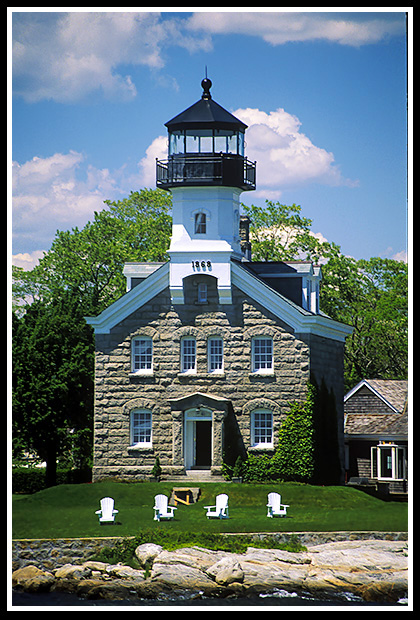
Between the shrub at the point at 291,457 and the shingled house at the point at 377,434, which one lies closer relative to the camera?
the shrub at the point at 291,457

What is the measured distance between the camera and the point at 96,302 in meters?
49.6

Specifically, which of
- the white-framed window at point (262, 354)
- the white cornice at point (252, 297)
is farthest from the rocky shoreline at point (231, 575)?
the white cornice at point (252, 297)

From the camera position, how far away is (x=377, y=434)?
43.8 m

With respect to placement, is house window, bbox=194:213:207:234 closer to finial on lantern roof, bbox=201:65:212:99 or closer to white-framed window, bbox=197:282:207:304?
white-framed window, bbox=197:282:207:304

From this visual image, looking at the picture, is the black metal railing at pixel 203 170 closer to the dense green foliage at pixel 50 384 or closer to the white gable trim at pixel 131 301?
the white gable trim at pixel 131 301

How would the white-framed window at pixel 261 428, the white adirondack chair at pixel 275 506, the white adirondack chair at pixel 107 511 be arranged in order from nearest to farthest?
the white adirondack chair at pixel 107 511
the white adirondack chair at pixel 275 506
the white-framed window at pixel 261 428

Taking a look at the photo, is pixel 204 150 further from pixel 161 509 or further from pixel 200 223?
pixel 161 509

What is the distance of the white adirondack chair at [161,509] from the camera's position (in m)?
32.8

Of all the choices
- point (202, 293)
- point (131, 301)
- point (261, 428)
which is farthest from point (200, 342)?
point (261, 428)

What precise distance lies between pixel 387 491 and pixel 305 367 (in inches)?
219

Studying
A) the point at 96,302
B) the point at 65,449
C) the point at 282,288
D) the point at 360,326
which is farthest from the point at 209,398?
the point at 360,326

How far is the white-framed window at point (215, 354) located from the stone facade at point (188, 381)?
20 centimetres

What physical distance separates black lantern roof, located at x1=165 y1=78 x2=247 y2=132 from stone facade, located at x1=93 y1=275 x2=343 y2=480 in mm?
5282

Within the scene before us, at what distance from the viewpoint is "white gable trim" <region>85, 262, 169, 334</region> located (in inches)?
1547
